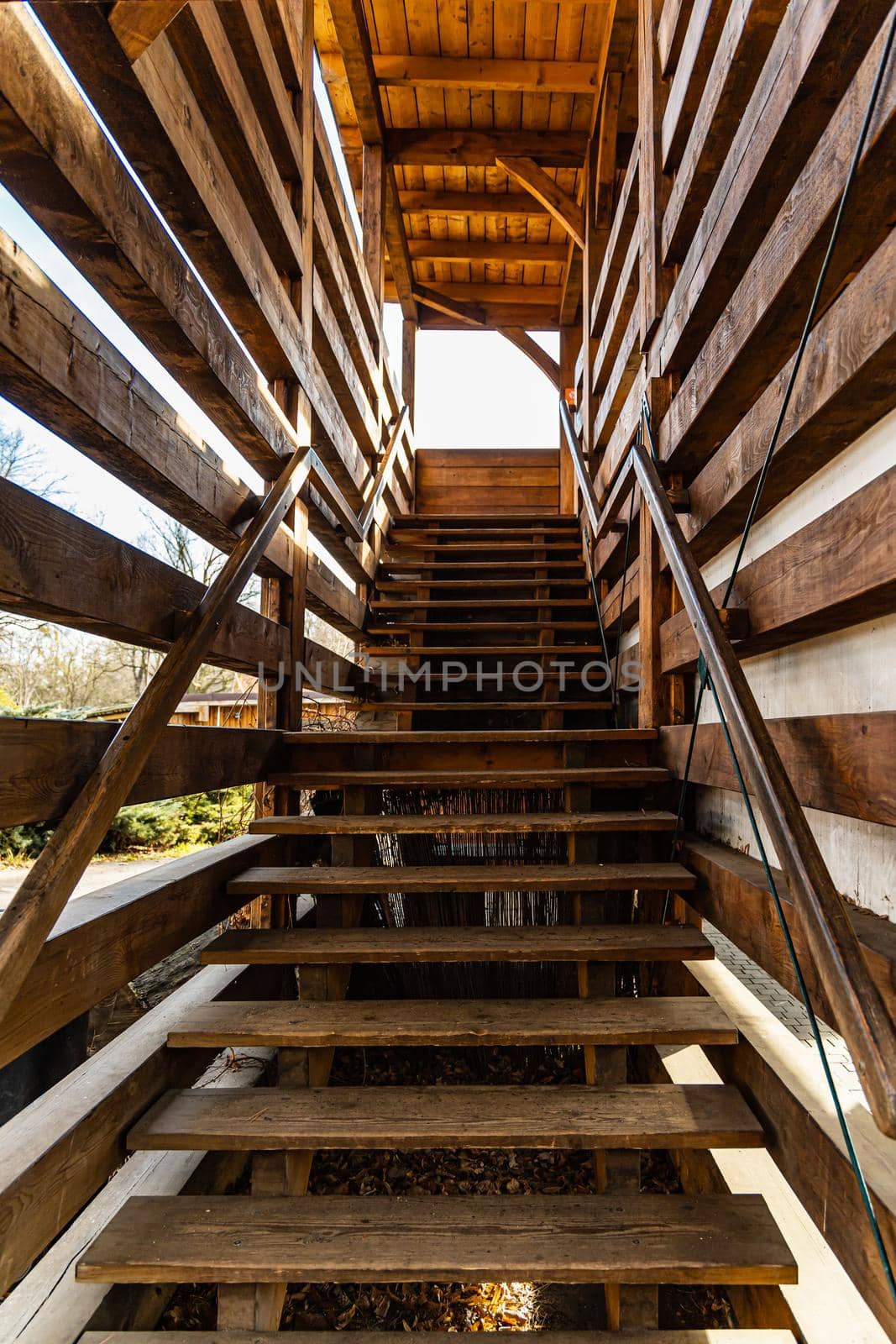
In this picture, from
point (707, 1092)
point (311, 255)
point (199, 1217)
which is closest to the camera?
point (199, 1217)

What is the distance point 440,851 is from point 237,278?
1843 mm

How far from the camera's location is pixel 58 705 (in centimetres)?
670

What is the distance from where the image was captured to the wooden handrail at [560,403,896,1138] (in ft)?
2.45

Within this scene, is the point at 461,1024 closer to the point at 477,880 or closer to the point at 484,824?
the point at 477,880

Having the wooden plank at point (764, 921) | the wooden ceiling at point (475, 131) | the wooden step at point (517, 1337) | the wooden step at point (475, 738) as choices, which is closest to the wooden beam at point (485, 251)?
the wooden ceiling at point (475, 131)

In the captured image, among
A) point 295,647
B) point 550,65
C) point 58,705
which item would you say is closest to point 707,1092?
point 295,647

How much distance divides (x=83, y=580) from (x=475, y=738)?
1.30 meters

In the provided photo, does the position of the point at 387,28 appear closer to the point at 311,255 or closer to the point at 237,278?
the point at 311,255

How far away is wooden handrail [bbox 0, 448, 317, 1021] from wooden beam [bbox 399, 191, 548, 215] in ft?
18.1

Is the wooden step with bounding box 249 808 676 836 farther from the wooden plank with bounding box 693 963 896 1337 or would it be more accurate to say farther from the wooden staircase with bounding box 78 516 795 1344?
→ the wooden plank with bounding box 693 963 896 1337

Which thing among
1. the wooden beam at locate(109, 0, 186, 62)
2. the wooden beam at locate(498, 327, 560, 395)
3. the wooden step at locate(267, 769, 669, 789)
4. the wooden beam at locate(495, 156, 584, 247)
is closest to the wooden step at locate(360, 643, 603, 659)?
the wooden step at locate(267, 769, 669, 789)

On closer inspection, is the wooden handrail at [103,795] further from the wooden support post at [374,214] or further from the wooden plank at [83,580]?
the wooden support post at [374,214]

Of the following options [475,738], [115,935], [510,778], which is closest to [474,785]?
[510,778]

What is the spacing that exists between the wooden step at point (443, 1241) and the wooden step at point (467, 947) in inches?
16.7
